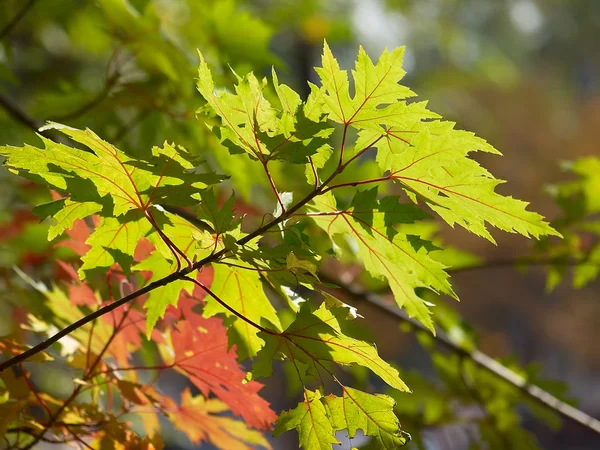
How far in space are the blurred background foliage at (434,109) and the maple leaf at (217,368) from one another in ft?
0.77

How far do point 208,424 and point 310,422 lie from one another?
0.70ft

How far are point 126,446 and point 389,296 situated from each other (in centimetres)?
95

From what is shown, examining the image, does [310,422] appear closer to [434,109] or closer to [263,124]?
[263,124]

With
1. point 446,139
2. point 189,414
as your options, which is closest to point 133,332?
point 189,414

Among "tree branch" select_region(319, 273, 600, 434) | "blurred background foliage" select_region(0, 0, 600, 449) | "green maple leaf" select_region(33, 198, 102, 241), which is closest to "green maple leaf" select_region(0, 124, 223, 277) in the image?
"green maple leaf" select_region(33, 198, 102, 241)

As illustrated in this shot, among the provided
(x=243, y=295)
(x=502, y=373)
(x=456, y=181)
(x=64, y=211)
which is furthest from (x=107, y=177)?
(x=502, y=373)

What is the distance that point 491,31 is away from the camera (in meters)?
9.48

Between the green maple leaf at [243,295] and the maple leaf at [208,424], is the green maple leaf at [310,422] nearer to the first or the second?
the green maple leaf at [243,295]

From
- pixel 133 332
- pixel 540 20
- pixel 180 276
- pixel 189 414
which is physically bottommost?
pixel 540 20

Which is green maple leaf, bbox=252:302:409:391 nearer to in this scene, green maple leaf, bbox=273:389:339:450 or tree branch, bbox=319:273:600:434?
green maple leaf, bbox=273:389:339:450

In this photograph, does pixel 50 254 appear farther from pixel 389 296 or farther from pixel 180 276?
pixel 180 276

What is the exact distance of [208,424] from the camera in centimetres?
69

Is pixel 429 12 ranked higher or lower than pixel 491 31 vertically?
higher

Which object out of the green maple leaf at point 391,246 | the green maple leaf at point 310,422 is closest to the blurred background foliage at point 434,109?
the green maple leaf at point 391,246
